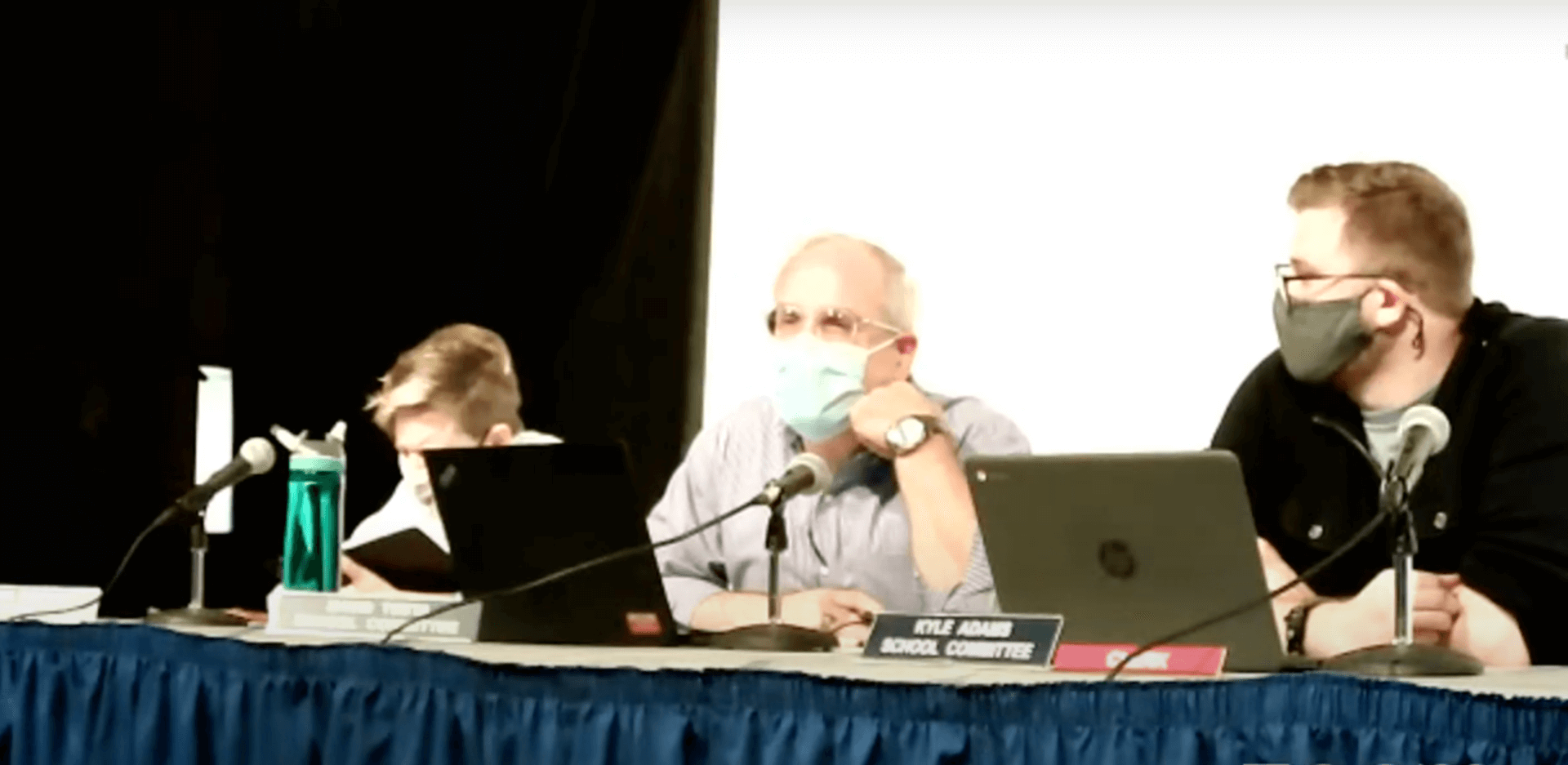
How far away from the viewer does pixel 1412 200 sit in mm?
3178

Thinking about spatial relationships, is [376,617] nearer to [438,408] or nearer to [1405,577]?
[1405,577]

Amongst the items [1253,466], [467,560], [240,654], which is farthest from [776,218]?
[240,654]

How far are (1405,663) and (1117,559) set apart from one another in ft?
1.03

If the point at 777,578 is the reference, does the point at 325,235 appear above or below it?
above

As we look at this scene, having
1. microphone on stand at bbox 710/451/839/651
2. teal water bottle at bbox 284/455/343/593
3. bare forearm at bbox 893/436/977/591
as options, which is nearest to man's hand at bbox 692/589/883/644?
bare forearm at bbox 893/436/977/591

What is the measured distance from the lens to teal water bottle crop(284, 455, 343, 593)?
2.96m

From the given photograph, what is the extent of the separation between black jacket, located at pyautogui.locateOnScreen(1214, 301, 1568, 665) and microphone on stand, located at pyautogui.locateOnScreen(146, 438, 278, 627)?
4.65 feet

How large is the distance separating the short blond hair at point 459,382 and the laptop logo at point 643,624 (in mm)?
1291

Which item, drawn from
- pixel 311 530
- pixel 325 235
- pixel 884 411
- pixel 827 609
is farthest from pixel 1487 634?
pixel 325 235

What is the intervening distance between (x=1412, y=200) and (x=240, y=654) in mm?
1819

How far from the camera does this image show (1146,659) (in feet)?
6.82

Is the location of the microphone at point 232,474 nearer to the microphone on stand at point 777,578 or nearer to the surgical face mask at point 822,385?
the microphone on stand at point 777,578

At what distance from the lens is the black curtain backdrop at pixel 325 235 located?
3.94 metres

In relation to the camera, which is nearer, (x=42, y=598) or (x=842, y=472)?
(x=842, y=472)
